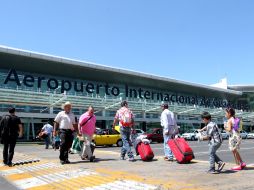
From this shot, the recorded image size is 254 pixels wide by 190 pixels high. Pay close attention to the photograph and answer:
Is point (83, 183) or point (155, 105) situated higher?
point (155, 105)

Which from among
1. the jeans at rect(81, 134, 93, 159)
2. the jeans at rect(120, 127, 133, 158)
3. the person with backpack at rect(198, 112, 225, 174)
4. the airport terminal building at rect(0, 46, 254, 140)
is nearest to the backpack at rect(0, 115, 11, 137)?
the jeans at rect(81, 134, 93, 159)

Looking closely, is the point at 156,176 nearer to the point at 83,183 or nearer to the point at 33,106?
the point at 83,183

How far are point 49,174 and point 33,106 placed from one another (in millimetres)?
31470

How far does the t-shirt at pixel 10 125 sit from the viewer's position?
10383mm

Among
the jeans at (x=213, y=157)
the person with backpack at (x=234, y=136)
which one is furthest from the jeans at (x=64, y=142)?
the person with backpack at (x=234, y=136)

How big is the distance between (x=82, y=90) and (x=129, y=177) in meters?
40.9

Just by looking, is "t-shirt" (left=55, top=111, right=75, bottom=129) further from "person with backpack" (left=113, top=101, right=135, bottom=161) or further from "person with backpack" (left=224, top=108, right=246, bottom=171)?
"person with backpack" (left=224, top=108, right=246, bottom=171)

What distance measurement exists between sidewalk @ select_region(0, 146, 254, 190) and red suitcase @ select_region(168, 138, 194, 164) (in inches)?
8.7

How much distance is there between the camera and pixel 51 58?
133 feet

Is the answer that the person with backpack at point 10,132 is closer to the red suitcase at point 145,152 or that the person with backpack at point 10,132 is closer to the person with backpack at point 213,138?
the red suitcase at point 145,152

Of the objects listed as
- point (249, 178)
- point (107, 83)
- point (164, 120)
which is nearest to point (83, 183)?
point (249, 178)

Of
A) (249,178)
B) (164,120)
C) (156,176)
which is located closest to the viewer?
(249,178)

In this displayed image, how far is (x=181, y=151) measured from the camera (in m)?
9.52

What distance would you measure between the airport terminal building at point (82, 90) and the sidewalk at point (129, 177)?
27498 mm
